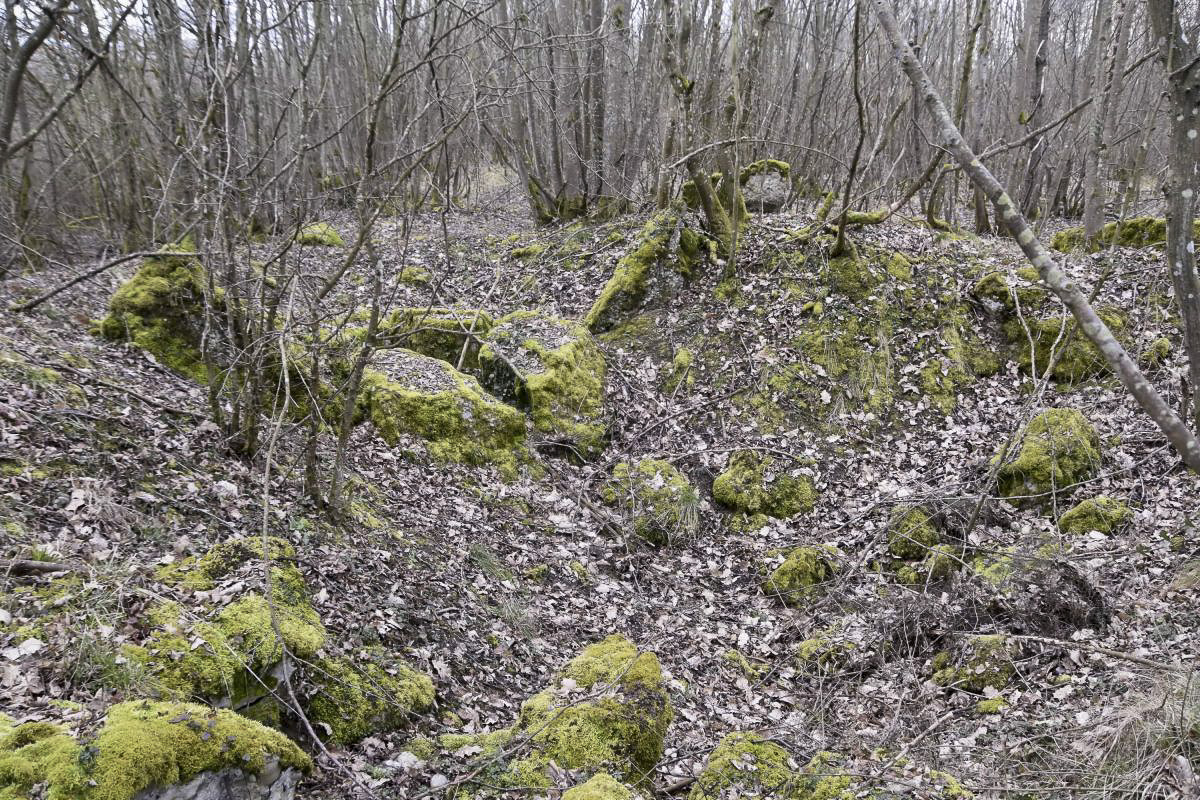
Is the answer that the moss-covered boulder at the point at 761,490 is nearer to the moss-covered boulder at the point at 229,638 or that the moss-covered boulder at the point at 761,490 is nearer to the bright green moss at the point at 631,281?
the bright green moss at the point at 631,281

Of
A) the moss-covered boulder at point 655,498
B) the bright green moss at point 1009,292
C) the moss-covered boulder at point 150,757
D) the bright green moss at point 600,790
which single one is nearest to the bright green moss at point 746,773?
the bright green moss at point 600,790

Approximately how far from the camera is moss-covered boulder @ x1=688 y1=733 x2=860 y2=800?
316cm

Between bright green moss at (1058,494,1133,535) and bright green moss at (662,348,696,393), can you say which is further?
bright green moss at (662,348,696,393)

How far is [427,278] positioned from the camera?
1095cm

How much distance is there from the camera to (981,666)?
13.1 feet

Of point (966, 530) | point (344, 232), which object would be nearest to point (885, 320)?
point (966, 530)

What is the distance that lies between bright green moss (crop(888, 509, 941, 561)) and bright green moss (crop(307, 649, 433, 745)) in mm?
3897

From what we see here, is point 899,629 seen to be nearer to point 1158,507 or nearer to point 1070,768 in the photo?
point 1070,768

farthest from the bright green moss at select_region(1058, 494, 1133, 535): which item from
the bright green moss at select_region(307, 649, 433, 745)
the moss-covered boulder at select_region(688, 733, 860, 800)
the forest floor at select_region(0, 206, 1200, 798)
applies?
the bright green moss at select_region(307, 649, 433, 745)

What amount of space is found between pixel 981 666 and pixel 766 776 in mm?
1577

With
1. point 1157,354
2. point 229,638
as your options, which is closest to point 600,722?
point 229,638

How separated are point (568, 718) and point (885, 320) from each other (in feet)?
21.3

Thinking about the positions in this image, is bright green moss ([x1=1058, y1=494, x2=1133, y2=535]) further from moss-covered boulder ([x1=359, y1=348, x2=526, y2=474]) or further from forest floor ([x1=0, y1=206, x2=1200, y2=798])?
moss-covered boulder ([x1=359, y1=348, x2=526, y2=474])

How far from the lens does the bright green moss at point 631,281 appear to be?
29.6 ft
